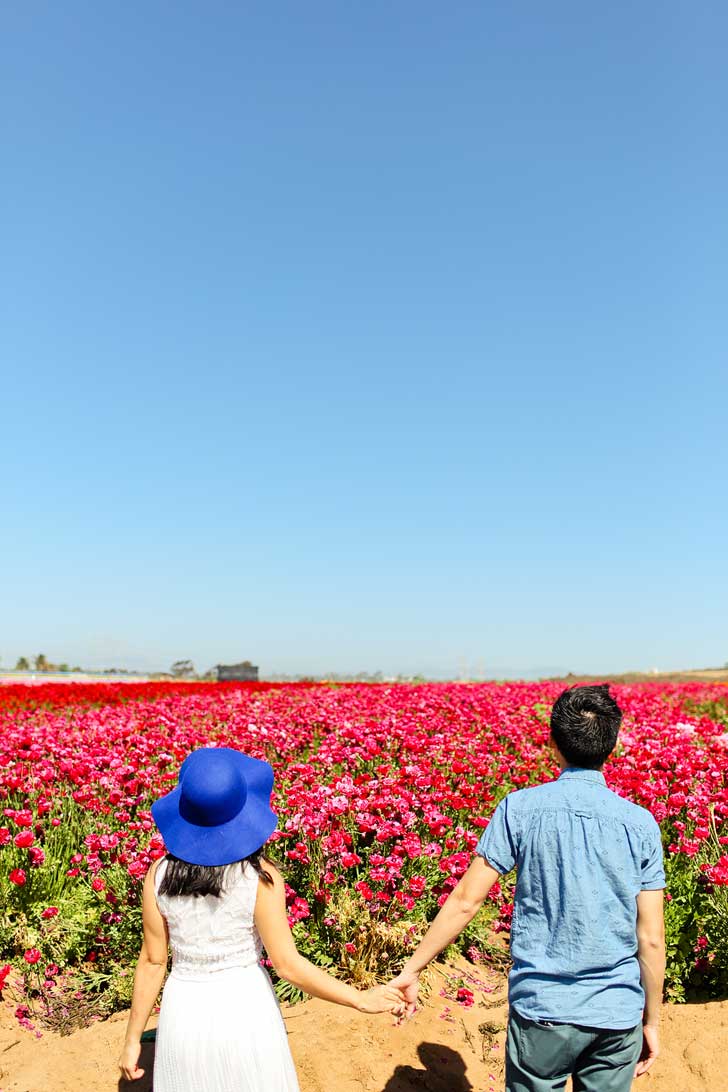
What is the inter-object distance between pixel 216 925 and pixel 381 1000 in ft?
2.25

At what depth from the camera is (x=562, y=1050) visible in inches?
95.0

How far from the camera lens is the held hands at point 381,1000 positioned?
8.51ft

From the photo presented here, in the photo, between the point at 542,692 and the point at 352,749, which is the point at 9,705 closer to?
the point at 352,749

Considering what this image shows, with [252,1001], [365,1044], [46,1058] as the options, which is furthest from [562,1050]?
[46,1058]

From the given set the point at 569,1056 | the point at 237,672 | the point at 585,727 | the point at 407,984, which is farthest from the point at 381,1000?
the point at 237,672

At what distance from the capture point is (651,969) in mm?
2543

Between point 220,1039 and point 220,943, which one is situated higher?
point 220,943

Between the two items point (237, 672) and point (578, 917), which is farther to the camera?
point (237, 672)

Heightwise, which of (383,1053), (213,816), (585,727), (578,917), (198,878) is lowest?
(383,1053)

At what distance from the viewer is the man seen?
8.00 ft

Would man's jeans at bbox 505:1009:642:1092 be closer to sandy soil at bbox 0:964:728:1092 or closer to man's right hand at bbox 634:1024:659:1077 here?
man's right hand at bbox 634:1024:659:1077

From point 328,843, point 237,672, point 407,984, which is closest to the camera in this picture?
point 407,984

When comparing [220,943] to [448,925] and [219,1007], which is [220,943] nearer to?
[219,1007]

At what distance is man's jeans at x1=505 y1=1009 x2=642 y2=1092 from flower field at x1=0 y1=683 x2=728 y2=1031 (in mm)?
2178
